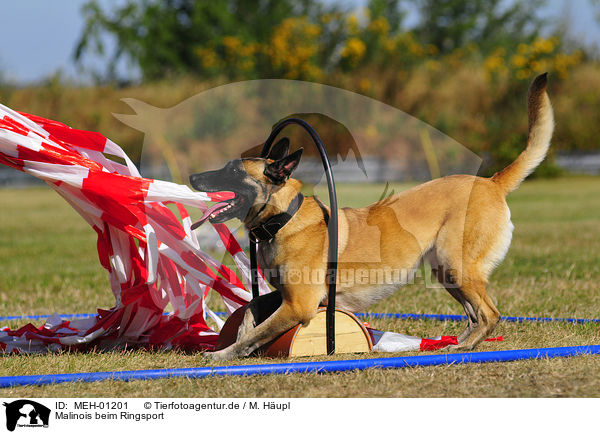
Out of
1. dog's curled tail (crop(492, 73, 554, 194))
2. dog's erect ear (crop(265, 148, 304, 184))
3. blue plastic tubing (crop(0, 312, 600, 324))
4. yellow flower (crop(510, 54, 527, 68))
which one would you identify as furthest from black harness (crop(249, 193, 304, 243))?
yellow flower (crop(510, 54, 527, 68))

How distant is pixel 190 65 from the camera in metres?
33.6

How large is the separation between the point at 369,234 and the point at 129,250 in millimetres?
1699

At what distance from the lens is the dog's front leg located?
4.21 meters

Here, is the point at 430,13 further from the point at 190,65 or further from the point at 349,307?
the point at 349,307

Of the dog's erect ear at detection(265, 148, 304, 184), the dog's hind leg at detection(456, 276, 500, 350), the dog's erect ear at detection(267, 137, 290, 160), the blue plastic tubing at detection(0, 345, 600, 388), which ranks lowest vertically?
the blue plastic tubing at detection(0, 345, 600, 388)

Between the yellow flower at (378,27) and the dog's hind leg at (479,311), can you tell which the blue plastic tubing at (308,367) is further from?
the yellow flower at (378,27)

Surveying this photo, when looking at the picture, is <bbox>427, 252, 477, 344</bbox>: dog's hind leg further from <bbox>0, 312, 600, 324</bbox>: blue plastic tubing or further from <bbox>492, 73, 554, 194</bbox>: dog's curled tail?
<bbox>0, 312, 600, 324</bbox>: blue plastic tubing

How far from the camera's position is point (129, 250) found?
4.88 m

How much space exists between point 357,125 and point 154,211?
1.54 m

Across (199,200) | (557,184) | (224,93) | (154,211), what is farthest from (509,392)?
(557,184)

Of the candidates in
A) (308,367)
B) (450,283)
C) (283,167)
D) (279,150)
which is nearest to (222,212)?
(283,167)

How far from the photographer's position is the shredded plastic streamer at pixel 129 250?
4453 millimetres
